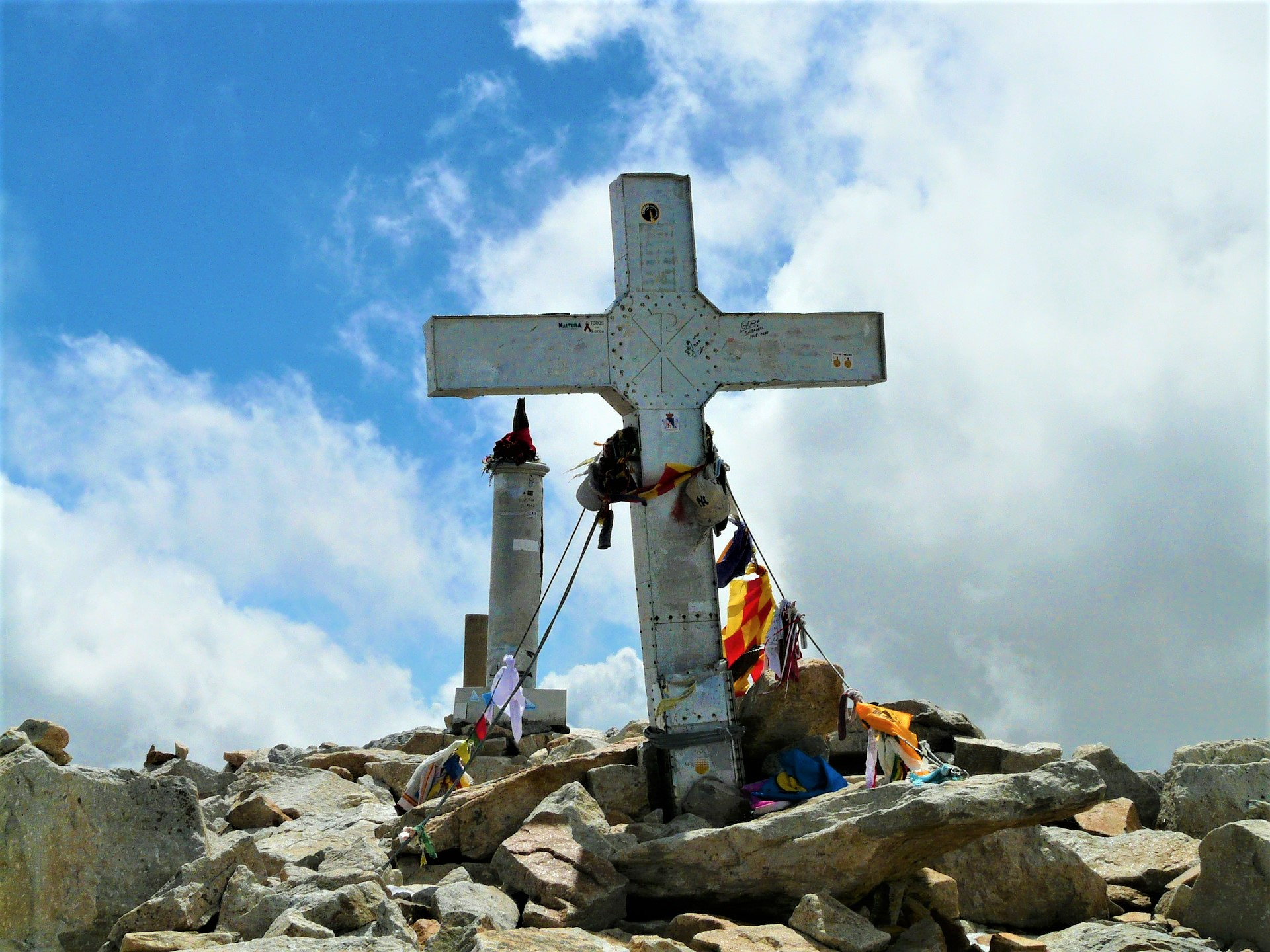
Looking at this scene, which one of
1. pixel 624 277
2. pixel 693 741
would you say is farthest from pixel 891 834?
pixel 624 277

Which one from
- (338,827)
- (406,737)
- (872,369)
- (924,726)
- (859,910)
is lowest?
(859,910)

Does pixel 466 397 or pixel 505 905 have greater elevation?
pixel 466 397

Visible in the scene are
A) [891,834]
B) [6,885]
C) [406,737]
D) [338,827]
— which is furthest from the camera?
[406,737]

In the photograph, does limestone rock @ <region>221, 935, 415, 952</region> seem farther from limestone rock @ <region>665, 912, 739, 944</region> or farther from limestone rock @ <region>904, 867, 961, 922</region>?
limestone rock @ <region>904, 867, 961, 922</region>

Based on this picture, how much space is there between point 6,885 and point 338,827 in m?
3.16

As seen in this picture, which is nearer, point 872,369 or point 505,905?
point 505,905

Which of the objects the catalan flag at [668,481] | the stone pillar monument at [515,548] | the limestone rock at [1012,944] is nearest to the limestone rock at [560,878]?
the limestone rock at [1012,944]

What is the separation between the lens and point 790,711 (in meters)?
9.54

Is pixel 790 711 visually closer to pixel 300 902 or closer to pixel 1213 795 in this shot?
pixel 1213 795

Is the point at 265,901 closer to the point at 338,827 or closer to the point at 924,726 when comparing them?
the point at 338,827

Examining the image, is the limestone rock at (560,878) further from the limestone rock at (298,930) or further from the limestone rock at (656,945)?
the limestone rock at (298,930)

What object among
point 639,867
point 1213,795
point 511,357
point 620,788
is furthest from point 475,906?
point 1213,795

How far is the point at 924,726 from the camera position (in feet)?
33.2

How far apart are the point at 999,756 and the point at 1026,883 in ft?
6.37
